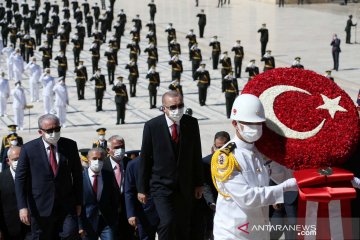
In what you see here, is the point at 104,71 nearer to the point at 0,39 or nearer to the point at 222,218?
the point at 0,39

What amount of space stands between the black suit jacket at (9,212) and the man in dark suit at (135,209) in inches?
36.1

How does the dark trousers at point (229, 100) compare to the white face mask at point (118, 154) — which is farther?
the dark trousers at point (229, 100)

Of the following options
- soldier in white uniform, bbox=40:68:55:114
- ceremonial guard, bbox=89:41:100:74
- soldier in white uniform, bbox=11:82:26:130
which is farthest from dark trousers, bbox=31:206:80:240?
ceremonial guard, bbox=89:41:100:74

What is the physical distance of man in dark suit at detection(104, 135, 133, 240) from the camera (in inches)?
316

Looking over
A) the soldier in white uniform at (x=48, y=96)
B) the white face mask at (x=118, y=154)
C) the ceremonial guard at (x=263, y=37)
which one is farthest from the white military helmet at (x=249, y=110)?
the ceremonial guard at (x=263, y=37)

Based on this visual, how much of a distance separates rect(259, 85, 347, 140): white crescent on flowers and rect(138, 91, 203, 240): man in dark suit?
4.43 feet

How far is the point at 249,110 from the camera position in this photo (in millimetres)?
5031

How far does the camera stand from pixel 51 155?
23.1ft

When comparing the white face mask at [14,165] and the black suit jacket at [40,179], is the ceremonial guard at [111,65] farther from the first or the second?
the black suit jacket at [40,179]

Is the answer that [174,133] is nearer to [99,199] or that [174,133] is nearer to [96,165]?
[96,165]

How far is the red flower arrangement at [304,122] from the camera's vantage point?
5191 mm

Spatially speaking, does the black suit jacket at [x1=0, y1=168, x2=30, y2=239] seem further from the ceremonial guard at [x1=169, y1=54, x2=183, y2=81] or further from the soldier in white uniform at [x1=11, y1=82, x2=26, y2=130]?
the ceremonial guard at [x1=169, y1=54, x2=183, y2=81]

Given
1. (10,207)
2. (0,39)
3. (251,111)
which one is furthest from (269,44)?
(251,111)

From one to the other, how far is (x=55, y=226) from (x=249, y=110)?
2.66m
